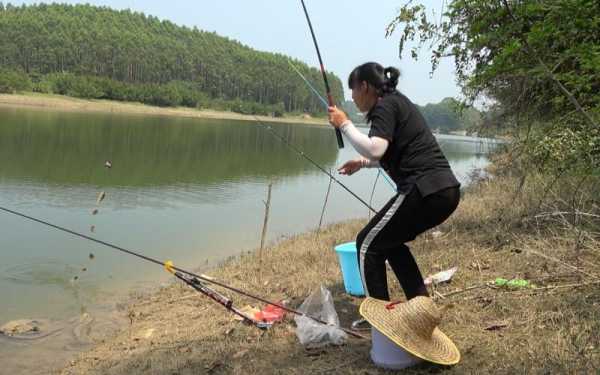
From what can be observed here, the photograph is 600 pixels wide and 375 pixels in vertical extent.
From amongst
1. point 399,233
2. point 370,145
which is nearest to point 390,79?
point 370,145

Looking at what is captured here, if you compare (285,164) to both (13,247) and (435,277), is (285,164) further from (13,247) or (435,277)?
(435,277)

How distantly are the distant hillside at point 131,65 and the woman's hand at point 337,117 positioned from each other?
6798 cm

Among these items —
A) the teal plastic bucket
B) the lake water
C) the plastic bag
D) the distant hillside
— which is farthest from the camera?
the distant hillside

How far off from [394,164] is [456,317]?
52.5 inches

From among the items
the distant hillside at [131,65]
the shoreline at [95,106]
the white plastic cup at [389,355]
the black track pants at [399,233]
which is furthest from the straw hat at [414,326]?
the distant hillside at [131,65]

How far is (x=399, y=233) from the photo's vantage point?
9.98 ft

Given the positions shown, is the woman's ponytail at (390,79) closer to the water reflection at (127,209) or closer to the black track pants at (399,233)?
the black track pants at (399,233)

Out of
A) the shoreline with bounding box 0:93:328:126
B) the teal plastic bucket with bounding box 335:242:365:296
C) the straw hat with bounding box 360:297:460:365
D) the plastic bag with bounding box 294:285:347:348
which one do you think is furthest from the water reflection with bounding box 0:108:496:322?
the shoreline with bounding box 0:93:328:126

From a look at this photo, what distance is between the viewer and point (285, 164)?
79.0 feet

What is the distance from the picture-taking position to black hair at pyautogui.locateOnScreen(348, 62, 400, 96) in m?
3.06

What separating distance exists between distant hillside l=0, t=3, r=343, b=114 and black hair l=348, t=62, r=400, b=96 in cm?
6797

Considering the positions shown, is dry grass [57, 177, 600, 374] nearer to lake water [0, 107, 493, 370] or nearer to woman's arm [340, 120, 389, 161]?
woman's arm [340, 120, 389, 161]

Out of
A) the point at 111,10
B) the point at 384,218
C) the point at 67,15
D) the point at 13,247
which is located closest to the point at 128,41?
the point at 67,15

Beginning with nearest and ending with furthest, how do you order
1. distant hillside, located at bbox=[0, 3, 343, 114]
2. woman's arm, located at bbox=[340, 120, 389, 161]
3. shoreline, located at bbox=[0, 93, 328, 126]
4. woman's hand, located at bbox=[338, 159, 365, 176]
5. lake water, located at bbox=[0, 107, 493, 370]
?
woman's arm, located at bbox=[340, 120, 389, 161] < woman's hand, located at bbox=[338, 159, 365, 176] < lake water, located at bbox=[0, 107, 493, 370] < shoreline, located at bbox=[0, 93, 328, 126] < distant hillside, located at bbox=[0, 3, 343, 114]
